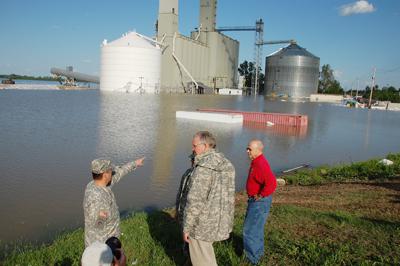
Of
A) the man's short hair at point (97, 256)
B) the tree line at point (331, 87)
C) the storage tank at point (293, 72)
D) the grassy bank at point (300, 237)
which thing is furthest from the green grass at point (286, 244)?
the tree line at point (331, 87)

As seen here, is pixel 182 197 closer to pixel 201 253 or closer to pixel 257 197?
pixel 201 253

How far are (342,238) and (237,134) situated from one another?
20321 mm

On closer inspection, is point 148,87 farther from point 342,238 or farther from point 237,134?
point 342,238

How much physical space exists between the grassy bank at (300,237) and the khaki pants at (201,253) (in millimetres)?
898

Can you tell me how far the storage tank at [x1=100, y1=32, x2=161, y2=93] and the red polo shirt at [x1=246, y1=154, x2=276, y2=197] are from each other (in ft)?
274

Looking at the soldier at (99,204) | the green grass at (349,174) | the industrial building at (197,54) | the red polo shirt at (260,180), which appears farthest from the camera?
the industrial building at (197,54)

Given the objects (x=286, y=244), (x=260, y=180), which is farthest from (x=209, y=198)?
(x=286, y=244)

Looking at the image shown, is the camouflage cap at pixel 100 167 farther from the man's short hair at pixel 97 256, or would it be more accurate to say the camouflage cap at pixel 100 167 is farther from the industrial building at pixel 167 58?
the industrial building at pixel 167 58

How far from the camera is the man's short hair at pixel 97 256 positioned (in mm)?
2705

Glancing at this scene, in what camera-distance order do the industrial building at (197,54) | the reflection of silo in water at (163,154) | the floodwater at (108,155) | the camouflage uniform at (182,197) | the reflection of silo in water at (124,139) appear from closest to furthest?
the camouflage uniform at (182,197), the floodwater at (108,155), the reflection of silo in water at (163,154), the reflection of silo in water at (124,139), the industrial building at (197,54)

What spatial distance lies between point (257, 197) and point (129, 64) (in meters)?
84.0

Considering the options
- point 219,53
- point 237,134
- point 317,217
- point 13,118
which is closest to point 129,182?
point 317,217

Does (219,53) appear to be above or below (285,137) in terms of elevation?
above

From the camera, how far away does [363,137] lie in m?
29.0
